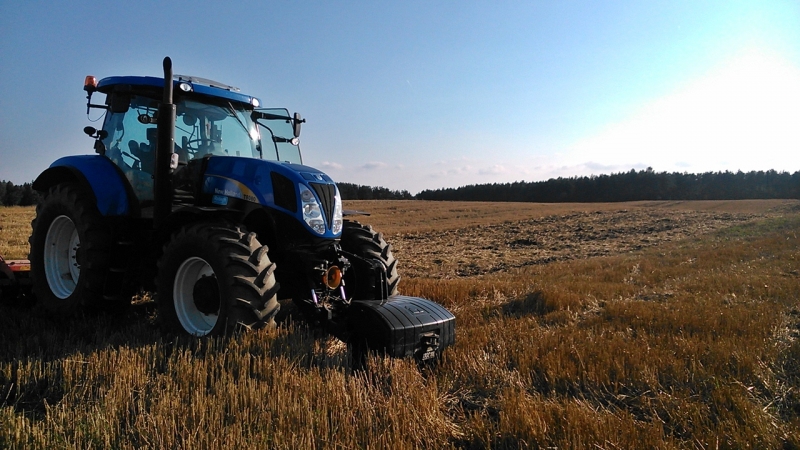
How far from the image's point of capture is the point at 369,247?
5473 mm

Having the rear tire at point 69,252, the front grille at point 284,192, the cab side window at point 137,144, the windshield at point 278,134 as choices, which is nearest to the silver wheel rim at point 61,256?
the rear tire at point 69,252

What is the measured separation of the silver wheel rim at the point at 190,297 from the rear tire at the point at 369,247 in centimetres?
150

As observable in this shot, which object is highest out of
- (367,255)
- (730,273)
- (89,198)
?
(89,198)

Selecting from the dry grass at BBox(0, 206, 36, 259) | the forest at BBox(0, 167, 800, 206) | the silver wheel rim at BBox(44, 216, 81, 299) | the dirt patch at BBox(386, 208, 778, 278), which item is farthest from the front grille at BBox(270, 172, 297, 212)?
the forest at BBox(0, 167, 800, 206)

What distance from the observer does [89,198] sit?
540 cm

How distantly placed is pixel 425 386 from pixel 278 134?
376 cm

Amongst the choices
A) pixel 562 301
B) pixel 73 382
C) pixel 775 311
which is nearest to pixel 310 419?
pixel 73 382

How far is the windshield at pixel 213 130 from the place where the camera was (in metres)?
5.43

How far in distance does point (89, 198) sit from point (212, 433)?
387 cm

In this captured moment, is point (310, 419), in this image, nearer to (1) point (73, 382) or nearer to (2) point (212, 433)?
(2) point (212, 433)

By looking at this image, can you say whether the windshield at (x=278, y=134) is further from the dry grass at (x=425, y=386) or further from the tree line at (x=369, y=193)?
the tree line at (x=369, y=193)

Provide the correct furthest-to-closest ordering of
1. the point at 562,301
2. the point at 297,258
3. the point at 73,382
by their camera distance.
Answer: the point at 562,301 < the point at 297,258 < the point at 73,382

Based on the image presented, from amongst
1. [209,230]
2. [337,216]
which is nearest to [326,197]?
[337,216]

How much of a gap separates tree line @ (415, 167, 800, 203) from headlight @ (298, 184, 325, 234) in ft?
250
